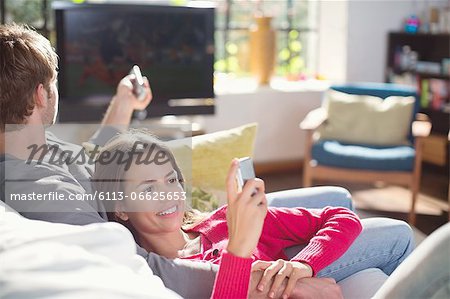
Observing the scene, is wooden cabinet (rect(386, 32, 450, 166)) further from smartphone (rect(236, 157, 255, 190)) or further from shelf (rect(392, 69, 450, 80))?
smartphone (rect(236, 157, 255, 190))

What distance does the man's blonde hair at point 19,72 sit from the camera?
159 cm

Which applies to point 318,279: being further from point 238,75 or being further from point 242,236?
point 238,75

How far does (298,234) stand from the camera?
5.74ft

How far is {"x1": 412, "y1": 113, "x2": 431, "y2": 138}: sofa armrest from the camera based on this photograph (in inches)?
Result: 156

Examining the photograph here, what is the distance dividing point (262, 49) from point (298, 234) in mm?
3551

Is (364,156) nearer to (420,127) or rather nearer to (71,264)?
(420,127)

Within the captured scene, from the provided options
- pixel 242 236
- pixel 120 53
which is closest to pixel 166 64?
pixel 120 53

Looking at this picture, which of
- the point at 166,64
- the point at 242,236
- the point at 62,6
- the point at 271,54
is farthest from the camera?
the point at 271,54

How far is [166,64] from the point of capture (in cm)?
443

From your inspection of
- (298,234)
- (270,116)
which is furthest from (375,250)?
(270,116)

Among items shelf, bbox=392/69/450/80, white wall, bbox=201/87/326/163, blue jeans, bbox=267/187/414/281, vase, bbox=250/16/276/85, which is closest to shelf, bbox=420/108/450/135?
shelf, bbox=392/69/450/80

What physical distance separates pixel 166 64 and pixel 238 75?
106 centimetres

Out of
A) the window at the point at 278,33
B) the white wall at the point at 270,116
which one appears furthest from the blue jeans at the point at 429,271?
the window at the point at 278,33

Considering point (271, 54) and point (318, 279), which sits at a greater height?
point (271, 54)
